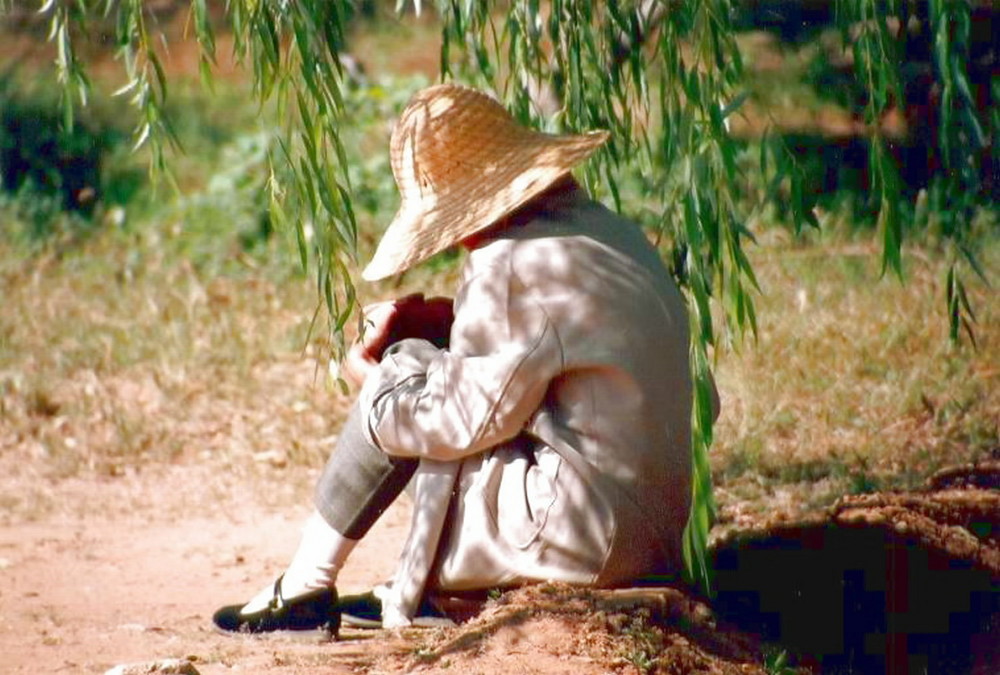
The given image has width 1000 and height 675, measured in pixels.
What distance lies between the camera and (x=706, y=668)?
3.63m

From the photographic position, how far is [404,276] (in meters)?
7.64

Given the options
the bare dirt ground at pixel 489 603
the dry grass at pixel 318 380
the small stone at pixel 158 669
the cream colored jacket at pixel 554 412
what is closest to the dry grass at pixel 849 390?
the dry grass at pixel 318 380

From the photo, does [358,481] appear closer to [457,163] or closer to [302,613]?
[302,613]

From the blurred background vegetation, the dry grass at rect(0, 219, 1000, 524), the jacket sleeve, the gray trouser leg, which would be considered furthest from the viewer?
the dry grass at rect(0, 219, 1000, 524)

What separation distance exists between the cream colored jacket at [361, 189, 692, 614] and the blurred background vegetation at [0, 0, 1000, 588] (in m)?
0.23

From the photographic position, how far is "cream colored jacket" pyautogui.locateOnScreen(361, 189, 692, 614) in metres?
3.63

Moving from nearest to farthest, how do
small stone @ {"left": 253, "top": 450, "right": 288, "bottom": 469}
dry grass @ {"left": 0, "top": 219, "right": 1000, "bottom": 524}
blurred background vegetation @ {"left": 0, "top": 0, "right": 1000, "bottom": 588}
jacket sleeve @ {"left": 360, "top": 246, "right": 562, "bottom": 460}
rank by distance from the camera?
1. jacket sleeve @ {"left": 360, "top": 246, "right": 562, "bottom": 460}
2. blurred background vegetation @ {"left": 0, "top": 0, "right": 1000, "bottom": 588}
3. dry grass @ {"left": 0, "top": 219, "right": 1000, "bottom": 524}
4. small stone @ {"left": 253, "top": 450, "right": 288, "bottom": 469}

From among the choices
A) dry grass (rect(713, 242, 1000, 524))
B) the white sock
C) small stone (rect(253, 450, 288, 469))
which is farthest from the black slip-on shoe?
small stone (rect(253, 450, 288, 469))

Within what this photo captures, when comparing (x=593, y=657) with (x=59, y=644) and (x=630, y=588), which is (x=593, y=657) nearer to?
(x=630, y=588)

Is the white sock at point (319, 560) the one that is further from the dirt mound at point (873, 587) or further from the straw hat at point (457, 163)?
the dirt mound at point (873, 587)

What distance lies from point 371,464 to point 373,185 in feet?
16.3

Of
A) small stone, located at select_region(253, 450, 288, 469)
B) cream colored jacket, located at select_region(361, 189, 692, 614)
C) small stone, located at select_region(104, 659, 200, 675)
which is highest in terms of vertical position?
cream colored jacket, located at select_region(361, 189, 692, 614)

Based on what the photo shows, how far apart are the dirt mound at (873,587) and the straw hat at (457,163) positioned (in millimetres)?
1242

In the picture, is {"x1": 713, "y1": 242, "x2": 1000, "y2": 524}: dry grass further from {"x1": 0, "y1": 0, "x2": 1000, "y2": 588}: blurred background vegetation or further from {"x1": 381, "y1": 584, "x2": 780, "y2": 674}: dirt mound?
{"x1": 381, "y1": 584, "x2": 780, "y2": 674}: dirt mound
